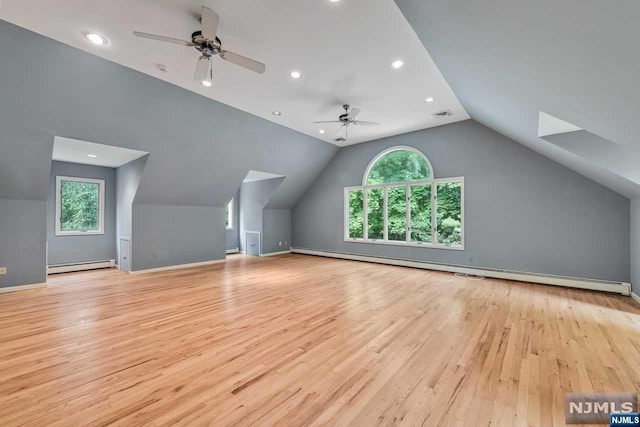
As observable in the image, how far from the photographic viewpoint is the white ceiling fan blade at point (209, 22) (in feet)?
7.64

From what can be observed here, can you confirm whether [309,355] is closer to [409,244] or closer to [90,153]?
[409,244]

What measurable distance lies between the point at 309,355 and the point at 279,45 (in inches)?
134

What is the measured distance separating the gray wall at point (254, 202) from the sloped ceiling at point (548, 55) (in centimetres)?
565

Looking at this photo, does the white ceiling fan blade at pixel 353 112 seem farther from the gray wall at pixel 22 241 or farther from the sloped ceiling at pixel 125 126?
the gray wall at pixel 22 241

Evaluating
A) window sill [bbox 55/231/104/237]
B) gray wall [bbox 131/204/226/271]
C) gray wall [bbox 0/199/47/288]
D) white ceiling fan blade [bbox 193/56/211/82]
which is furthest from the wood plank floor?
white ceiling fan blade [bbox 193/56/211/82]

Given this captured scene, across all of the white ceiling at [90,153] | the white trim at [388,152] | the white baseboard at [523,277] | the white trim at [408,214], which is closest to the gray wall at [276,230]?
the white trim at [408,214]

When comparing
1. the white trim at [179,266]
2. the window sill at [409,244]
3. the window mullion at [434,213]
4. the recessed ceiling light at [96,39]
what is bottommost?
the white trim at [179,266]

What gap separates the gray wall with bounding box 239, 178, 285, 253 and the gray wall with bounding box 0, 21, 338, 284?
0.94 meters

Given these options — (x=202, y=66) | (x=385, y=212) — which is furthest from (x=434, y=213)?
(x=202, y=66)

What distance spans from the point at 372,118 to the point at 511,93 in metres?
2.77

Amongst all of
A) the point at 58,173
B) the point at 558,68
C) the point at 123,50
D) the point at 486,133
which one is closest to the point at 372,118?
the point at 486,133

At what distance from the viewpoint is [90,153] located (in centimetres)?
522

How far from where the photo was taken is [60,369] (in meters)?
2.16

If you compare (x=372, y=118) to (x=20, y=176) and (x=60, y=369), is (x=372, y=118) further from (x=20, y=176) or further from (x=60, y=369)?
(x=20, y=176)
